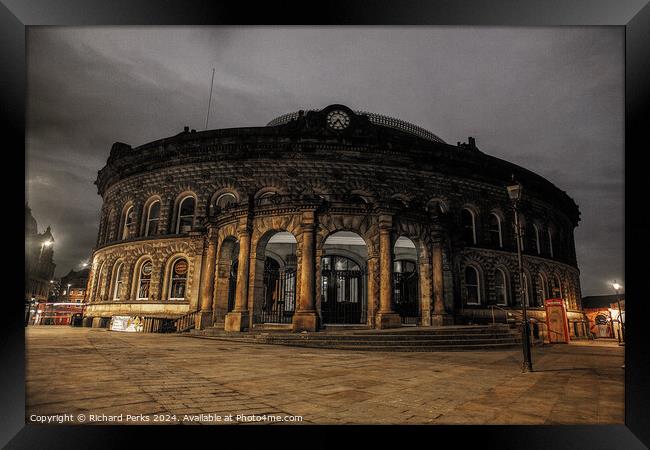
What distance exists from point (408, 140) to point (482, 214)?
6943mm

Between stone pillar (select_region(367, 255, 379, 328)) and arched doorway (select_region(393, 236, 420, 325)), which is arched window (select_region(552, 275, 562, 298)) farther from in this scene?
stone pillar (select_region(367, 255, 379, 328))

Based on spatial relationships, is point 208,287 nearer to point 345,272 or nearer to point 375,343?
point 345,272

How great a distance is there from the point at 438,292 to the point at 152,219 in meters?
17.8

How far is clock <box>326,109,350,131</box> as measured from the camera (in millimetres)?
20531

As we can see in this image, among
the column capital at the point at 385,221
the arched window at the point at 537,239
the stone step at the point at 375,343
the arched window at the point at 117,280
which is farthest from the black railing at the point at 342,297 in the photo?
the arched window at the point at 537,239

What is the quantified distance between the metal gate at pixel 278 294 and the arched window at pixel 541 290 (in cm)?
1672

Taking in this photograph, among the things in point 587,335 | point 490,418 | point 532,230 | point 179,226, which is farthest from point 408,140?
point 490,418

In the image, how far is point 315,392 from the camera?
4.36m

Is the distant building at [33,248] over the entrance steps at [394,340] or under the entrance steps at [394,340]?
over

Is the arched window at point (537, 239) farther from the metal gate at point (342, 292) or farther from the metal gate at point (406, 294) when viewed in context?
the metal gate at point (342, 292)

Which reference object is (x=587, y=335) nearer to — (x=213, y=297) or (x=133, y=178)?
(x=213, y=297)

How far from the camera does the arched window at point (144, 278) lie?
70.0 ft

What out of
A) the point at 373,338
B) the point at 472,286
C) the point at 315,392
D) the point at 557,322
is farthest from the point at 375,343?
the point at 472,286

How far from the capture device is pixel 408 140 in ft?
70.5
